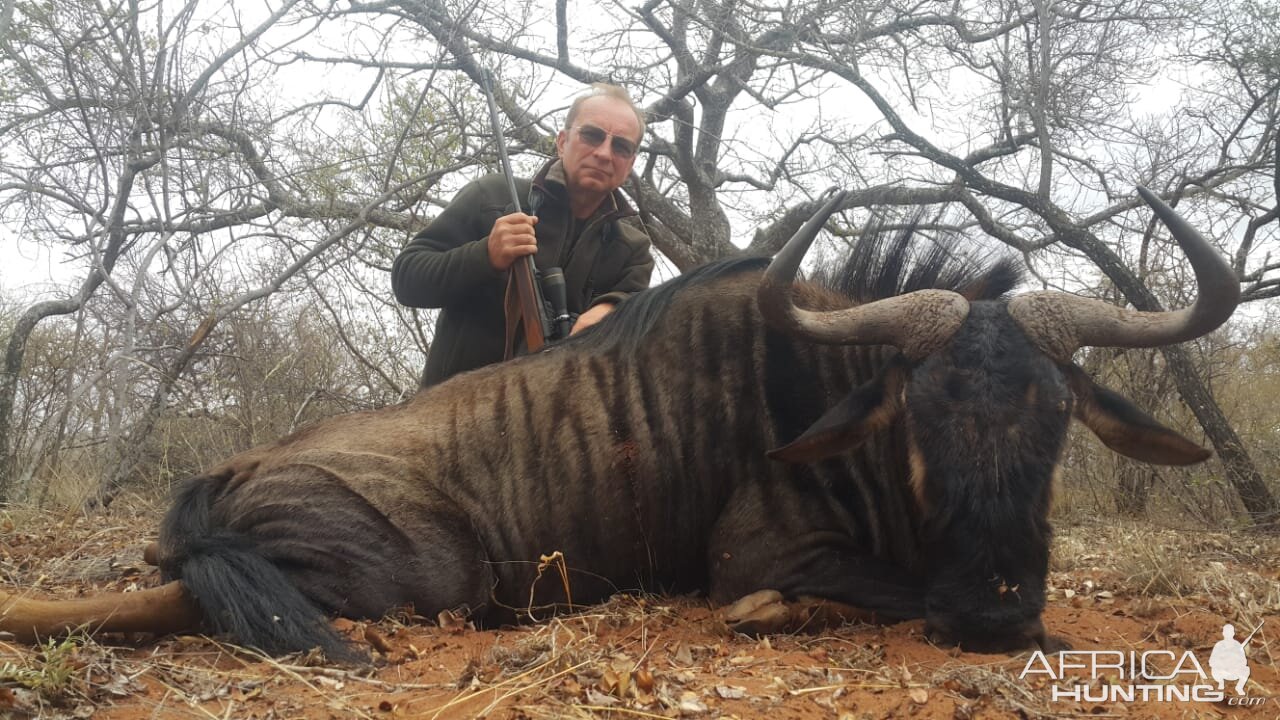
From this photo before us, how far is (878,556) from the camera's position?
3.48 m

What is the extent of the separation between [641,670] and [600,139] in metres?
3.27

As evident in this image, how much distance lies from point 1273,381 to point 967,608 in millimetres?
6769

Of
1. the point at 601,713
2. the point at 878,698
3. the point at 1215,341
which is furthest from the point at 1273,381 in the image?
the point at 601,713

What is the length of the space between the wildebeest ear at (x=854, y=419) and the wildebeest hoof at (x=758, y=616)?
0.52 metres

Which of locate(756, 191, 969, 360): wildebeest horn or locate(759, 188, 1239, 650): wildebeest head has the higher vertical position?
locate(756, 191, 969, 360): wildebeest horn

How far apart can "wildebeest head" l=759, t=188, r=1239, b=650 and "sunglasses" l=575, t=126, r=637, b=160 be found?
2061 millimetres

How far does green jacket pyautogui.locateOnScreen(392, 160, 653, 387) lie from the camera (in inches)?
196

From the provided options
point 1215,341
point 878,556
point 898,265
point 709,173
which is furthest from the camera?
point 709,173

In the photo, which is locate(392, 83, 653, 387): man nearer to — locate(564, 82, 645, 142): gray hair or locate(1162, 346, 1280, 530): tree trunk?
locate(564, 82, 645, 142): gray hair

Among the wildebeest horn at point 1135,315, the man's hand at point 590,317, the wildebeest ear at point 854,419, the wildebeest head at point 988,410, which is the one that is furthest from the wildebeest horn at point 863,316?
the man's hand at point 590,317

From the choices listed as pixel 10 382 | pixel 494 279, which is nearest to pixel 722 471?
pixel 494 279

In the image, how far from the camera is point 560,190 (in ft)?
16.6

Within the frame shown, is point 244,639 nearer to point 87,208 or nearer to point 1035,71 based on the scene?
point 87,208

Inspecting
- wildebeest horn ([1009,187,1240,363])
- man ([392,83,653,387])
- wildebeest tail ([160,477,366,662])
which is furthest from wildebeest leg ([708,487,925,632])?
man ([392,83,653,387])
